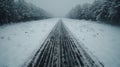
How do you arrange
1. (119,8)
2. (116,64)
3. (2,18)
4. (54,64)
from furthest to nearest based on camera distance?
1. (2,18)
2. (119,8)
3. (116,64)
4. (54,64)

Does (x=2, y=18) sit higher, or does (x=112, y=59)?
(x=2, y=18)

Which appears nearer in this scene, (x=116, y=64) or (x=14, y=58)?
(x=116, y=64)

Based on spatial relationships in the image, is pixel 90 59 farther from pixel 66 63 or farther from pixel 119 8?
pixel 119 8

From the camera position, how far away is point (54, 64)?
6.33 meters

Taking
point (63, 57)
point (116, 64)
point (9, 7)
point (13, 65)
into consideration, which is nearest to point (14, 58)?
point (13, 65)

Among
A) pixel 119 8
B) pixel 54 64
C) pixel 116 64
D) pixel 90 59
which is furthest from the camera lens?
pixel 119 8

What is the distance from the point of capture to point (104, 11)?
25.0 m

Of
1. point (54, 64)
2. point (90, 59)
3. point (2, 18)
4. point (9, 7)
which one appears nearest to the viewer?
point (54, 64)

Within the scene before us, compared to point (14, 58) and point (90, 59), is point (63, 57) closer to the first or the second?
point (90, 59)

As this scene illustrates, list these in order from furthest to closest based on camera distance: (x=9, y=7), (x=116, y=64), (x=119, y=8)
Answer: (x=9, y=7) → (x=119, y=8) → (x=116, y=64)

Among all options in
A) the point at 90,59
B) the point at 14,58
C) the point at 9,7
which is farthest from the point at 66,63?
the point at 9,7

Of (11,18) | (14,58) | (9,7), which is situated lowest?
(14,58)

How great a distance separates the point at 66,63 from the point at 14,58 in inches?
165

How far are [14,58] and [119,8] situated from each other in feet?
69.6
